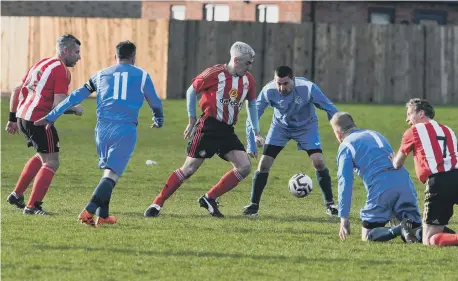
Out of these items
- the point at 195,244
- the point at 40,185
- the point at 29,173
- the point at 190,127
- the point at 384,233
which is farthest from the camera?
the point at 29,173

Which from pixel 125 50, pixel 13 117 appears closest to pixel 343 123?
pixel 125 50

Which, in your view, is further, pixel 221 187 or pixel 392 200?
pixel 221 187

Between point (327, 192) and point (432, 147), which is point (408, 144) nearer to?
point (432, 147)

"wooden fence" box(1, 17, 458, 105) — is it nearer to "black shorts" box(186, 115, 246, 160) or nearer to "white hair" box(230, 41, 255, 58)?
"black shorts" box(186, 115, 246, 160)

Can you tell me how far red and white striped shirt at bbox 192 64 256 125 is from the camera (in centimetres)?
1427

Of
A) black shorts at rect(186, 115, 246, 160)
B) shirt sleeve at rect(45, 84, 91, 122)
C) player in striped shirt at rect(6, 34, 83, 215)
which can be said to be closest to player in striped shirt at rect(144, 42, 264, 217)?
black shorts at rect(186, 115, 246, 160)

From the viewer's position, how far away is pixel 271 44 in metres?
36.6

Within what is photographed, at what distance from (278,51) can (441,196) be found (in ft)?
82.3

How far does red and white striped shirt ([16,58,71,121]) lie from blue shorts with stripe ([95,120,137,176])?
1130 mm

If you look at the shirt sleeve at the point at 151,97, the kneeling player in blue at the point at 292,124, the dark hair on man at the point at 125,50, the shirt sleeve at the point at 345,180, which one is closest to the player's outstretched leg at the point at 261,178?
the kneeling player in blue at the point at 292,124

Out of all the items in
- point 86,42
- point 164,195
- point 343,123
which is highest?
point 343,123

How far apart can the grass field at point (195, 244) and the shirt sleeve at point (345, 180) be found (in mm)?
363

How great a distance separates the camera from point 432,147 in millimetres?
11664

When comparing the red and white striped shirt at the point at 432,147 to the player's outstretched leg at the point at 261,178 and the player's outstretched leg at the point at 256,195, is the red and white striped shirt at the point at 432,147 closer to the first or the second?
the player's outstretched leg at the point at 256,195
